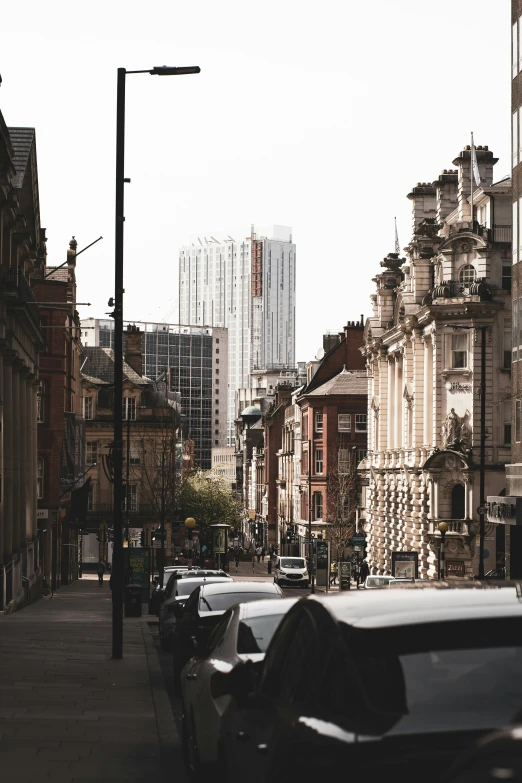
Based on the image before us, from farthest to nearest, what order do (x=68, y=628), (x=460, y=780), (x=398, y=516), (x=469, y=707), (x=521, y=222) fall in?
1. (x=398, y=516)
2. (x=521, y=222)
3. (x=68, y=628)
4. (x=469, y=707)
5. (x=460, y=780)

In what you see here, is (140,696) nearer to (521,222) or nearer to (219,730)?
(219,730)

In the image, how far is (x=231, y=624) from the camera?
1058cm

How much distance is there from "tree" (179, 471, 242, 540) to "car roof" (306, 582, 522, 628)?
9924cm

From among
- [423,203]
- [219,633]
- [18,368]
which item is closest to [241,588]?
[219,633]

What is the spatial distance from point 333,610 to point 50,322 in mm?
57498

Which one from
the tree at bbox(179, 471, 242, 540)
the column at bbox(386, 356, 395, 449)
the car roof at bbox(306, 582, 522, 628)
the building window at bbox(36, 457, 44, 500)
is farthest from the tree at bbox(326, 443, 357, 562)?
the car roof at bbox(306, 582, 522, 628)

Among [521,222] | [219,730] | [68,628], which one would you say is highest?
[521,222]

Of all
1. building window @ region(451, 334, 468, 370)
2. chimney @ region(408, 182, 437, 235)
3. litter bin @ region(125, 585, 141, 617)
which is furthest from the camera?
chimney @ region(408, 182, 437, 235)

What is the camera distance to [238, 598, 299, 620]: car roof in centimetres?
1070

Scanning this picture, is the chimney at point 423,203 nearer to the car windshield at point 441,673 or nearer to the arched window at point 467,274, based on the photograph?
the arched window at point 467,274

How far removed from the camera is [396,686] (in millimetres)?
5031

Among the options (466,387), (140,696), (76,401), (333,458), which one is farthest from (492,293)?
(140,696)

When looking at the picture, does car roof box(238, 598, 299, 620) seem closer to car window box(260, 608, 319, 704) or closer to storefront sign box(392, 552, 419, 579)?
car window box(260, 608, 319, 704)

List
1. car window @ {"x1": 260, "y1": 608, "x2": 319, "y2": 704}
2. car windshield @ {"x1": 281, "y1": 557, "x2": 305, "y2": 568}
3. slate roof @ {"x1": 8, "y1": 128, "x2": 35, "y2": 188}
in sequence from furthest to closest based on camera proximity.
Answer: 1. car windshield @ {"x1": 281, "y1": 557, "x2": 305, "y2": 568}
2. slate roof @ {"x1": 8, "y1": 128, "x2": 35, "y2": 188}
3. car window @ {"x1": 260, "y1": 608, "x2": 319, "y2": 704}
